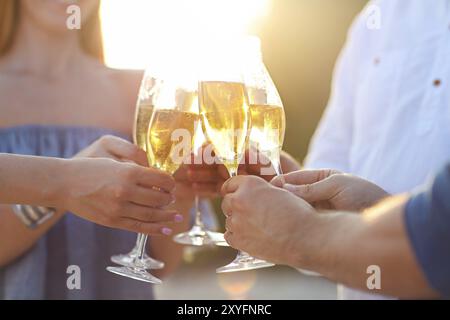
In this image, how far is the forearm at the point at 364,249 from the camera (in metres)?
1.30

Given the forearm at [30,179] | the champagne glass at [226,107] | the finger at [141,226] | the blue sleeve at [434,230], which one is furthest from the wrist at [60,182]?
the blue sleeve at [434,230]

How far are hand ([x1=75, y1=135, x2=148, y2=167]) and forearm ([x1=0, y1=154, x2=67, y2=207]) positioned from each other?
0.25m

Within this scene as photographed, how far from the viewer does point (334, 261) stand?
1.42 metres

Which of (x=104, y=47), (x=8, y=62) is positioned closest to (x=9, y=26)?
(x=8, y=62)

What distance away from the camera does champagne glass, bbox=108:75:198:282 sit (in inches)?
82.4

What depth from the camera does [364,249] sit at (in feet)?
4.47

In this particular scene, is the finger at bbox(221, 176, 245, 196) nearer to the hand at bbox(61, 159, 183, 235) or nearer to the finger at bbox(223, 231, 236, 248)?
the finger at bbox(223, 231, 236, 248)

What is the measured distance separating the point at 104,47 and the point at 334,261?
7.22 ft

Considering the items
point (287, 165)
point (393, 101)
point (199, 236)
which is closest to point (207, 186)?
point (199, 236)

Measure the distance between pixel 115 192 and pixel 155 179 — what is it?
0.13 metres

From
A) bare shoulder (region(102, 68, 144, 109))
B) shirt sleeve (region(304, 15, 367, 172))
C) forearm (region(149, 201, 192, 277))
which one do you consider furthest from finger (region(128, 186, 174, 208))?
shirt sleeve (region(304, 15, 367, 172))

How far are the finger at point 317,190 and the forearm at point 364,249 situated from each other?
359 mm
